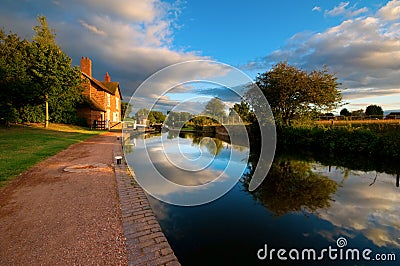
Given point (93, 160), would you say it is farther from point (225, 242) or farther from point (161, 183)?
point (225, 242)

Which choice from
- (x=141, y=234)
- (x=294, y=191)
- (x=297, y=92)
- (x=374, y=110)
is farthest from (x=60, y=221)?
(x=374, y=110)

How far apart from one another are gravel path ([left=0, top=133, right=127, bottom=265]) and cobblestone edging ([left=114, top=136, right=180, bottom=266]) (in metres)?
0.12

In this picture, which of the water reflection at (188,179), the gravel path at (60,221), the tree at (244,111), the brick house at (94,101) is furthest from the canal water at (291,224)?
the brick house at (94,101)

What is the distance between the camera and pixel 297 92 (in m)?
16.7

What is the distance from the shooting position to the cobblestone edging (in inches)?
99.9

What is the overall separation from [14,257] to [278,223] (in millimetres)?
4161

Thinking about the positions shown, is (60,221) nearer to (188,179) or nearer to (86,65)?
(188,179)

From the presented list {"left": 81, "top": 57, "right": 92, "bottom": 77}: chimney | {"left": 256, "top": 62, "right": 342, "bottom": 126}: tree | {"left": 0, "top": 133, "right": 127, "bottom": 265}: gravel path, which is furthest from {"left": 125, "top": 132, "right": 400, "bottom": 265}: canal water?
{"left": 81, "top": 57, "right": 92, "bottom": 77}: chimney

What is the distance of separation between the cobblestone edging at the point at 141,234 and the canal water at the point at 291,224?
30cm

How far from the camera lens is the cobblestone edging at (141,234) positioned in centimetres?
254

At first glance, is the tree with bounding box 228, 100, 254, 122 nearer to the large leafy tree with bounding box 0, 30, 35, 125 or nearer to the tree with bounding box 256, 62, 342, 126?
the tree with bounding box 256, 62, 342, 126

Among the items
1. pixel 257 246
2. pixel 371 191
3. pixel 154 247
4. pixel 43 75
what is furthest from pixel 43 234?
pixel 43 75

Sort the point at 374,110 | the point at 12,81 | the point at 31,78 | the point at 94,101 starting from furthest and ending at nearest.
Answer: the point at 374,110 < the point at 94,101 < the point at 31,78 < the point at 12,81

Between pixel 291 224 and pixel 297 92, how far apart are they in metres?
15.3
